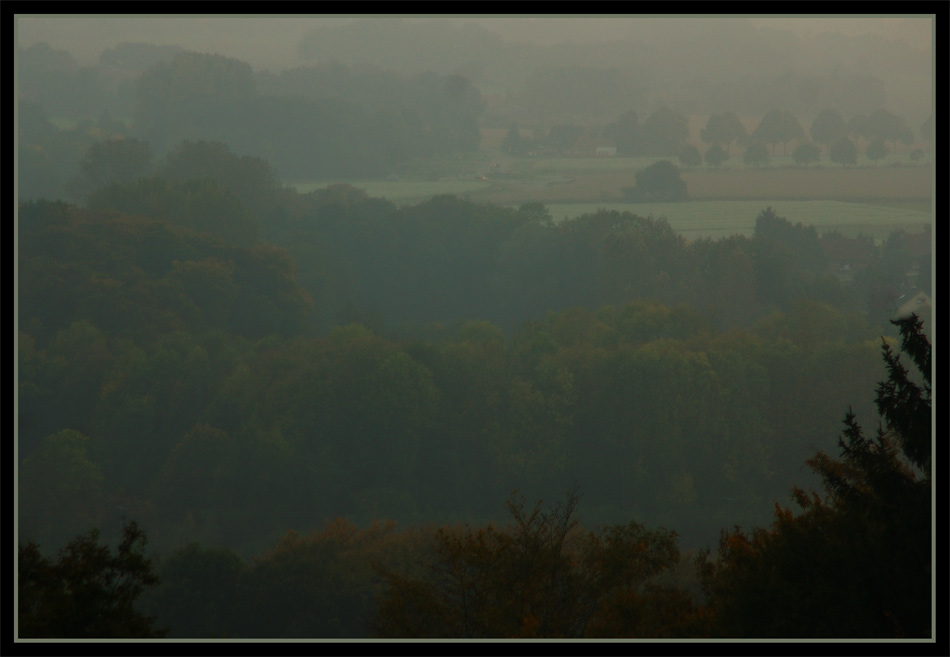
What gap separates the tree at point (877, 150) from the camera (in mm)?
39469

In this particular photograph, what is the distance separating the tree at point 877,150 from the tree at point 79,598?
3736cm

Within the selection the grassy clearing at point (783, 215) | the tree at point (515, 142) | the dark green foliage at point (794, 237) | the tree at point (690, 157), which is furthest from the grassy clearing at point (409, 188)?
the dark green foliage at point (794, 237)

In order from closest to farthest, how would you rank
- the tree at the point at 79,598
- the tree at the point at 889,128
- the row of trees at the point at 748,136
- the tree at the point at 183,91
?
1. the tree at the point at 79,598
2. the tree at the point at 889,128
3. the row of trees at the point at 748,136
4. the tree at the point at 183,91

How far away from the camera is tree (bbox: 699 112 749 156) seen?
136ft

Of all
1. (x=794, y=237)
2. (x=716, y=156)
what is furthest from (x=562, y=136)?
(x=794, y=237)

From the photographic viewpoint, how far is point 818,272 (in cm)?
4094

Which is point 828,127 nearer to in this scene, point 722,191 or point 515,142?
point 722,191

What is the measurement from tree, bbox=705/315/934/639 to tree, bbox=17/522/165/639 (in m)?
7.10

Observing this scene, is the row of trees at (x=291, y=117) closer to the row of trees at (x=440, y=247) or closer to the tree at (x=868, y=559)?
the row of trees at (x=440, y=247)

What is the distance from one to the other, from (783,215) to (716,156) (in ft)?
13.3

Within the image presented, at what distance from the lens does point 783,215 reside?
133ft
